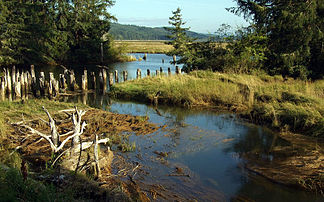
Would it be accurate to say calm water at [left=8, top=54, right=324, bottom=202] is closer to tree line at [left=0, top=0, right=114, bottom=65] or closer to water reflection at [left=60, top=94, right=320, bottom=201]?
water reflection at [left=60, top=94, right=320, bottom=201]

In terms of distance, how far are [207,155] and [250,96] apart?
5.72 meters

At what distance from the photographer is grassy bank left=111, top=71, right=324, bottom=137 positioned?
984cm

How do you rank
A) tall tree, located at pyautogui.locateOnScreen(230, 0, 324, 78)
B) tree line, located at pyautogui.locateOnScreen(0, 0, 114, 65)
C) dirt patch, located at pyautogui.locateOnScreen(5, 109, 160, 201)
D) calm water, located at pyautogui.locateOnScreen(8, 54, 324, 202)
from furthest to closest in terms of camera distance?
tree line, located at pyautogui.locateOnScreen(0, 0, 114, 65), tall tree, located at pyautogui.locateOnScreen(230, 0, 324, 78), calm water, located at pyautogui.locateOnScreen(8, 54, 324, 202), dirt patch, located at pyautogui.locateOnScreen(5, 109, 160, 201)

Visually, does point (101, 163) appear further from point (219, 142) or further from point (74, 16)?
point (74, 16)

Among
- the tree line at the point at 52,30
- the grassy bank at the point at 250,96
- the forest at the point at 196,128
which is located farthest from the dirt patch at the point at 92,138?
the tree line at the point at 52,30

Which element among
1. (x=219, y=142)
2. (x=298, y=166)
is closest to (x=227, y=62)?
(x=219, y=142)

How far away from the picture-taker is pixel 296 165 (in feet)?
22.8

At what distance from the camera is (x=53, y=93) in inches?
632

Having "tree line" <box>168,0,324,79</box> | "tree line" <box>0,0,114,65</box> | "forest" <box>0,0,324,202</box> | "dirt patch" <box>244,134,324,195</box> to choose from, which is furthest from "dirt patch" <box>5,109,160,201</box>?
"tree line" <box>0,0,114,65</box>

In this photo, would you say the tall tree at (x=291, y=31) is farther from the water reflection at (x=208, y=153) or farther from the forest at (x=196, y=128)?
the water reflection at (x=208, y=153)

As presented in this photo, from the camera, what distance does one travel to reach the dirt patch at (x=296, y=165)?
20.4ft

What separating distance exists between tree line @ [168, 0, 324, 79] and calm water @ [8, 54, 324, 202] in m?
6.44

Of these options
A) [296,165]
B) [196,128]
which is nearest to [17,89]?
[196,128]

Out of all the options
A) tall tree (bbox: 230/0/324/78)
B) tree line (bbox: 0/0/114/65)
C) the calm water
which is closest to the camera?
the calm water
